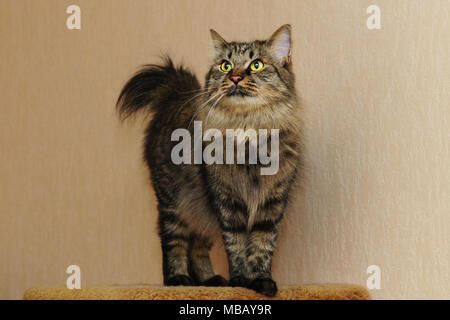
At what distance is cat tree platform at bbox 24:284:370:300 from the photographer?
52.9 inches

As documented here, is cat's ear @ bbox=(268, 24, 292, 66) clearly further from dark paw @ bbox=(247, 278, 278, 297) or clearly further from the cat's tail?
dark paw @ bbox=(247, 278, 278, 297)

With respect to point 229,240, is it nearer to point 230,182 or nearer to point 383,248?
point 230,182

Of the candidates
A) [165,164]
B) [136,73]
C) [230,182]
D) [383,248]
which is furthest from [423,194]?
[136,73]

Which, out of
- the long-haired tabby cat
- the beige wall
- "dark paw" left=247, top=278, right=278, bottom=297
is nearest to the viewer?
"dark paw" left=247, top=278, right=278, bottom=297

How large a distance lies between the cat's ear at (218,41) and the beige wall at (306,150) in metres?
0.15

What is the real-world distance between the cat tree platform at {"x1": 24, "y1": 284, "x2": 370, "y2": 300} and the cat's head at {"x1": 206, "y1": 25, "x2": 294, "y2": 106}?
529 mm

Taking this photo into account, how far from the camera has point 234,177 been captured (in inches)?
56.9

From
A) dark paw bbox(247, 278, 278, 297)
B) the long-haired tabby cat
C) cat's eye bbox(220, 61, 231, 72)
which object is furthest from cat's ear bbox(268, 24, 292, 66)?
dark paw bbox(247, 278, 278, 297)

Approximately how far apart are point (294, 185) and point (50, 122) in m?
0.85

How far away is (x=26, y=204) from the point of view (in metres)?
1.71

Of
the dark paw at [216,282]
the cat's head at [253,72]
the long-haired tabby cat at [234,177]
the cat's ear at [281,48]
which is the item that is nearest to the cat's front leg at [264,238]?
the long-haired tabby cat at [234,177]

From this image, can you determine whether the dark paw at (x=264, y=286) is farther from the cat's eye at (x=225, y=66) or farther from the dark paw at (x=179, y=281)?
the cat's eye at (x=225, y=66)

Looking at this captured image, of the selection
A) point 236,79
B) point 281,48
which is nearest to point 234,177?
point 236,79

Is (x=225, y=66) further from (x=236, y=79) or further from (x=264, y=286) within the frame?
(x=264, y=286)
